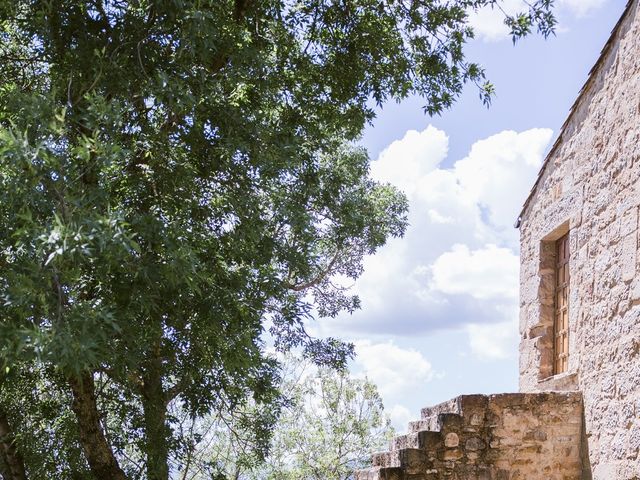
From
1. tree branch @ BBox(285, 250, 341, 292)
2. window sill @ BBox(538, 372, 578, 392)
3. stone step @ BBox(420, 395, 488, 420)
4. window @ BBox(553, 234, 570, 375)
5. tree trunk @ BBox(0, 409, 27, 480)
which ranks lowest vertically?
tree trunk @ BBox(0, 409, 27, 480)

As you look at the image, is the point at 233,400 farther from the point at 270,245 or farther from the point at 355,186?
the point at 355,186

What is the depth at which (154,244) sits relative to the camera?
6469 millimetres

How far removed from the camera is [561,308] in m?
8.91

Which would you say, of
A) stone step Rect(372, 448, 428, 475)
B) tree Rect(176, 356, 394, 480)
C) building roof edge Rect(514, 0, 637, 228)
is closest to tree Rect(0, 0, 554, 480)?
building roof edge Rect(514, 0, 637, 228)

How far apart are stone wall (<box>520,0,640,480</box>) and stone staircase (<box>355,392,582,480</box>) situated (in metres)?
0.21

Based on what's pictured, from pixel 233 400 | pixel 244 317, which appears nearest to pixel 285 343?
pixel 233 400

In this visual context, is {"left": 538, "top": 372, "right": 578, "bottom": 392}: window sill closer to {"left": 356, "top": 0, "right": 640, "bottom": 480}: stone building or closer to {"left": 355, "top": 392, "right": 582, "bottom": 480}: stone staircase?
{"left": 356, "top": 0, "right": 640, "bottom": 480}: stone building

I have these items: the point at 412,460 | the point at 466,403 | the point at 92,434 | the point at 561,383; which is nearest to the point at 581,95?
the point at 561,383

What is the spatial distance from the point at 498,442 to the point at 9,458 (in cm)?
593

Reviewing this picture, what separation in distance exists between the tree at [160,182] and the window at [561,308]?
1.92 meters

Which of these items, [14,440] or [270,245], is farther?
[14,440]

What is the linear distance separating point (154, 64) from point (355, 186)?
Result: 7.73m

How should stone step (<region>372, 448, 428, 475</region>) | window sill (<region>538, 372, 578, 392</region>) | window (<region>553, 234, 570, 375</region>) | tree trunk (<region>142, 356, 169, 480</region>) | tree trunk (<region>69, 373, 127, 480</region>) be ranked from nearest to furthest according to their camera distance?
stone step (<region>372, 448, 428, 475</region>) < window sill (<region>538, 372, 578, 392</region>) < tree trunk (<region>69, 373, 127, 480</region>) < window (<region>553, 234, 570, 375</region>) < tree trunk (<region>142, 356, 169, 480</region>)

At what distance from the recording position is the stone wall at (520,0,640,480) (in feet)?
23.1
